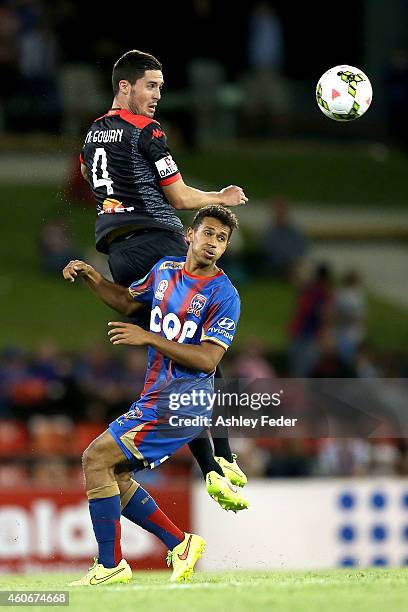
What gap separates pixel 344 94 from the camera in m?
9.62

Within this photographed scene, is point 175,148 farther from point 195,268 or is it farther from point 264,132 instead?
point 195,268

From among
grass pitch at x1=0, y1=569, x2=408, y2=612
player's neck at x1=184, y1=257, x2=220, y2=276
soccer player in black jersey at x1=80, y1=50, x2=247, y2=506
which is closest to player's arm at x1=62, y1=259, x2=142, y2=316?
soccer player in black jersey at x1=80, y1=50, x2=247, y2=506

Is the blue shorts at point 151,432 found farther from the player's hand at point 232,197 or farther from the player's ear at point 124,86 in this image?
the player's ear at point 124,86

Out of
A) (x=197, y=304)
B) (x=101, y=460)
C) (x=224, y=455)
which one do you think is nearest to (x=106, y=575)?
(x=101, y=460)

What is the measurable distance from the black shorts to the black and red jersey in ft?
0.25

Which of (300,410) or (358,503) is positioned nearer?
(300,410)

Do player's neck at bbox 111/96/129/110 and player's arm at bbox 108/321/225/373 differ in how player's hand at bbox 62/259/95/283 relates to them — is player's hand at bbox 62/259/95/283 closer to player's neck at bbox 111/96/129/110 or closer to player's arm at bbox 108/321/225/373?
player's arm at bbox 108/321/225/373

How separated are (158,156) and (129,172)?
0.24m

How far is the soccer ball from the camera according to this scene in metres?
9.63

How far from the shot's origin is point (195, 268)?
912cm

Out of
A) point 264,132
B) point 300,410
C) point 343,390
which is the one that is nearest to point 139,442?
point 300,410

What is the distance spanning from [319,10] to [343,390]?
16054mm

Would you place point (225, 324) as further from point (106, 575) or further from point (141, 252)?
point (106, 575)

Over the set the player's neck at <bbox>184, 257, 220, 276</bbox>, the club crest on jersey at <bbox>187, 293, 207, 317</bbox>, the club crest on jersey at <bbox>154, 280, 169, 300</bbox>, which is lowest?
the club crest on jersey at <bbox>187, 293, 207, 317</bbox>
